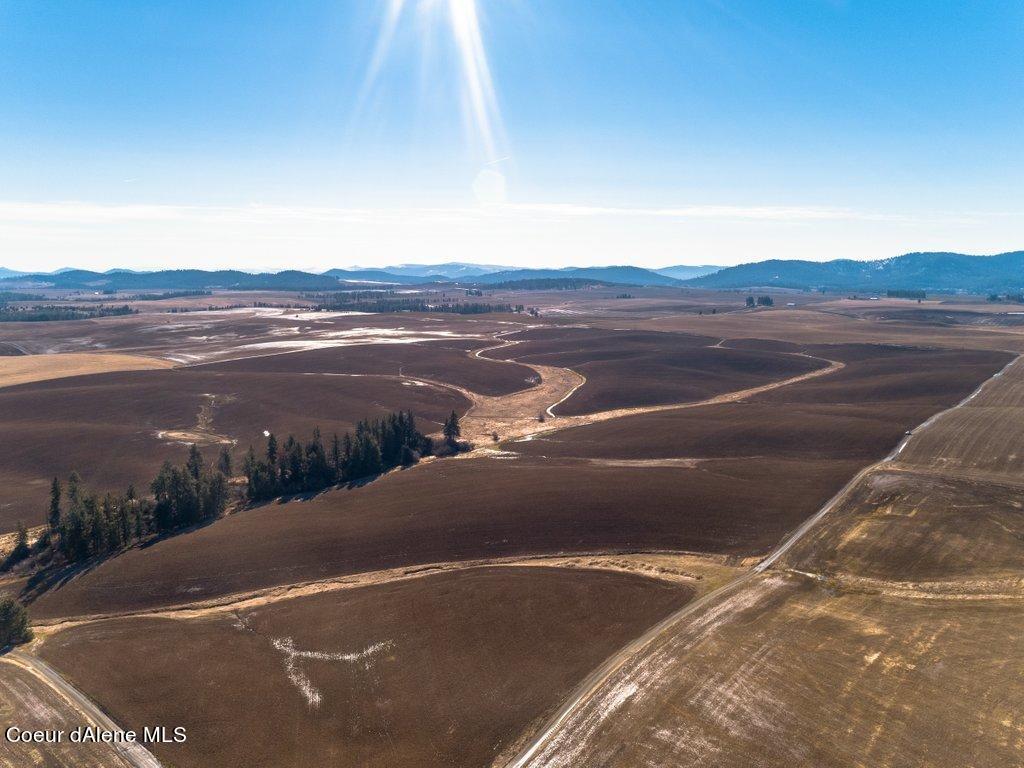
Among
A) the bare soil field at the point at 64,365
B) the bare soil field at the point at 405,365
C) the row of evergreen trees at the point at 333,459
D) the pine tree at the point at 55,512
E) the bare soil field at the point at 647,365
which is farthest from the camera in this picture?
the bare soil field at the point at 405,365

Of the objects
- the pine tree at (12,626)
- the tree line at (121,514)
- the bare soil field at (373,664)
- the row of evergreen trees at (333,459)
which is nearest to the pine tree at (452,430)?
the row of evergreen trees at (333,459)

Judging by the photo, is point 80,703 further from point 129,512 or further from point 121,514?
point 129,512

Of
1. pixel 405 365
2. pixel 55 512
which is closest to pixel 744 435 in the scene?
pixel 55 512

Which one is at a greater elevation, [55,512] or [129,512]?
[129,512]

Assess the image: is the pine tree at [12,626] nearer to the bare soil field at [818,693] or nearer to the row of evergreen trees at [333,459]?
the row of evergreen trees at [333,459]

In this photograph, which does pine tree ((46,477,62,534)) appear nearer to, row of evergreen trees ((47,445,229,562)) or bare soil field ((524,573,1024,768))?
row of evergreen trees ((47,445,229,562))

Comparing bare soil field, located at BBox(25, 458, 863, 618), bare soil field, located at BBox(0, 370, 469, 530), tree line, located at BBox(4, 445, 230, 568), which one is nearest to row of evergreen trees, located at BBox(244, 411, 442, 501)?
tree line, located at BBox(4, 445, 230, 568)
